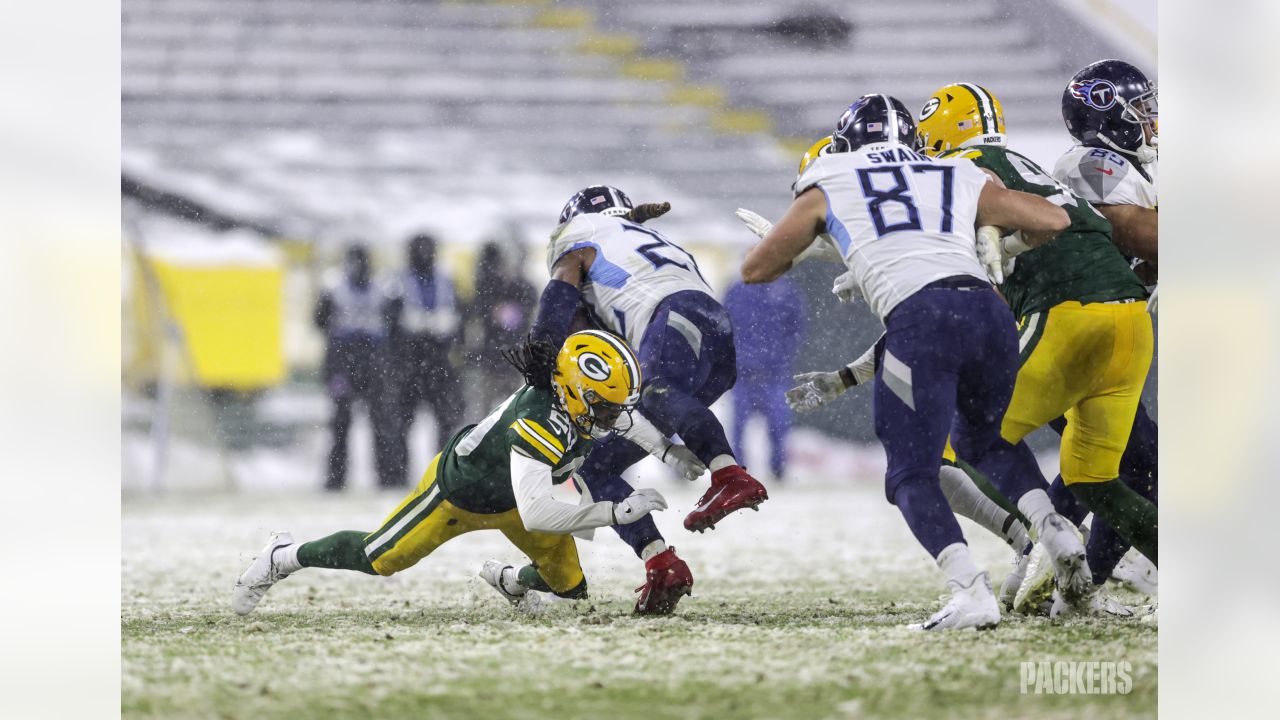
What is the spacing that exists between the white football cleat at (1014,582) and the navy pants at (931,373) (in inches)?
32.8

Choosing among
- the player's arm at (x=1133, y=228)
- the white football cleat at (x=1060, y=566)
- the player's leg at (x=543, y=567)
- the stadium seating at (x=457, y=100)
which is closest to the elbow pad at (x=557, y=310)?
the player's leg at (x=543, y=567)

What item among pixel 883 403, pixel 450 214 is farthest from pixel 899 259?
pixel 450 214

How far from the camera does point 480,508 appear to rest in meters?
3.71

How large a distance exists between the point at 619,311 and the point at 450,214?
29.4ft

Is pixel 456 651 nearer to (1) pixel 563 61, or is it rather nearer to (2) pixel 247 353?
(2) pixel 247 353

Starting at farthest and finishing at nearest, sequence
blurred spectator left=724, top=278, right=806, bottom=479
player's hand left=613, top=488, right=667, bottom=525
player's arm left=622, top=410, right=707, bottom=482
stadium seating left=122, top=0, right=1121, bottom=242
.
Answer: stadium seating left=122, top=0, right=1121, bottom=242 < blurred spectator left=724, top=278, right=806, bottom=479 < player's arm left=622, top=410, right=707, bottom=482 < player's hand left=613, top=488, right=667, bottom=525

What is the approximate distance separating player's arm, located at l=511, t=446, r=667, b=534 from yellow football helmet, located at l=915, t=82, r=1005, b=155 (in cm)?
135

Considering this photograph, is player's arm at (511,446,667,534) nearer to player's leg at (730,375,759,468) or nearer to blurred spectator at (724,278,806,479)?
blurred spectator at (724,278,806,479)

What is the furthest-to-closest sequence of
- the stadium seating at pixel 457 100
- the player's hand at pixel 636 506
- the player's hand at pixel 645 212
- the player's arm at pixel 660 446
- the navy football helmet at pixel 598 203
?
the stadium seating at pixel 457 100, the navy football helmet at pixel 598 203, the player's hand at pixel 645 212, the player's arm at pixel 660 446, the player's hand at pixel 636 506

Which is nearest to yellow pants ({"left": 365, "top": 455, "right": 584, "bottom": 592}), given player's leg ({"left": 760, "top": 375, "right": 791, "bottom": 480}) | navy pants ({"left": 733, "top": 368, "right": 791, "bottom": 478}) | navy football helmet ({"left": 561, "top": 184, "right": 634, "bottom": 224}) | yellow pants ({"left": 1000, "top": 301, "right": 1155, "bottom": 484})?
navy football helmet ({"left": 561, "top": 184, "right": 634, "bottom": 224})

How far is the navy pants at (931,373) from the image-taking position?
Result: 129 inches

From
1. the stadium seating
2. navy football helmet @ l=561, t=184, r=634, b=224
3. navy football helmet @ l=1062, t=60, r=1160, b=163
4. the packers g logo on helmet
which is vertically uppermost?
the stadium seating

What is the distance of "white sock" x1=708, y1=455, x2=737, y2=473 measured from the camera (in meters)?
3.70

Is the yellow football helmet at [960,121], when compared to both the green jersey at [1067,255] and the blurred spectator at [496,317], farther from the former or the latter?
the blurred spectator at [496,317]
